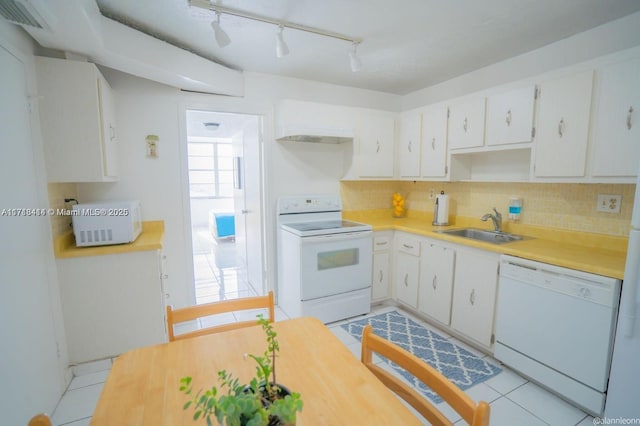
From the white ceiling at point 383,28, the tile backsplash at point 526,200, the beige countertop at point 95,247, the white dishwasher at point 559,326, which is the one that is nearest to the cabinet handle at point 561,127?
the tile backsplash at point 526,200

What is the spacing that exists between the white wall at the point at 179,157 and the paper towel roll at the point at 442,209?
3.53ft

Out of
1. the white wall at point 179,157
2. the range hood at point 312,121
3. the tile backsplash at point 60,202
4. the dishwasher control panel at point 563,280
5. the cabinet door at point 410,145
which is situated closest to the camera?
the dishwasher control panel at point 563,280

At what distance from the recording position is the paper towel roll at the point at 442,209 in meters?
3.00

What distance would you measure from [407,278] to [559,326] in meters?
1.29

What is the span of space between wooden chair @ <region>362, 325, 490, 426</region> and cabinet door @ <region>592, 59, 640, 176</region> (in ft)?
6.08

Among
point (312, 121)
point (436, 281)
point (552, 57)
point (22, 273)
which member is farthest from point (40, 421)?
point (552, 57)

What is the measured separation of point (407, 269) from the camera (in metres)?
2.93

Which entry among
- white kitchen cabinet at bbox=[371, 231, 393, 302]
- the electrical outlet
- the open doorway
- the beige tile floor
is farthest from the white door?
the electrical outlet

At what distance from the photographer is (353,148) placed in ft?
10.3

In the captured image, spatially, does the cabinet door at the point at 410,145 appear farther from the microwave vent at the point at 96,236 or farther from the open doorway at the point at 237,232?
the microwave vent at the point at 96,236

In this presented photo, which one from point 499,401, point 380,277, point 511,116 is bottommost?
point 499,401

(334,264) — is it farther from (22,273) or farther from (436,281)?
(22,273)

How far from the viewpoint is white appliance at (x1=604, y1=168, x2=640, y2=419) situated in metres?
1.41

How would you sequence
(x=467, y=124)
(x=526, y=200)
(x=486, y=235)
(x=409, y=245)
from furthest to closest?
(x=409, y=245) → (x=486, y=235) → (x=467, y=124) → (x=526, y=200)
